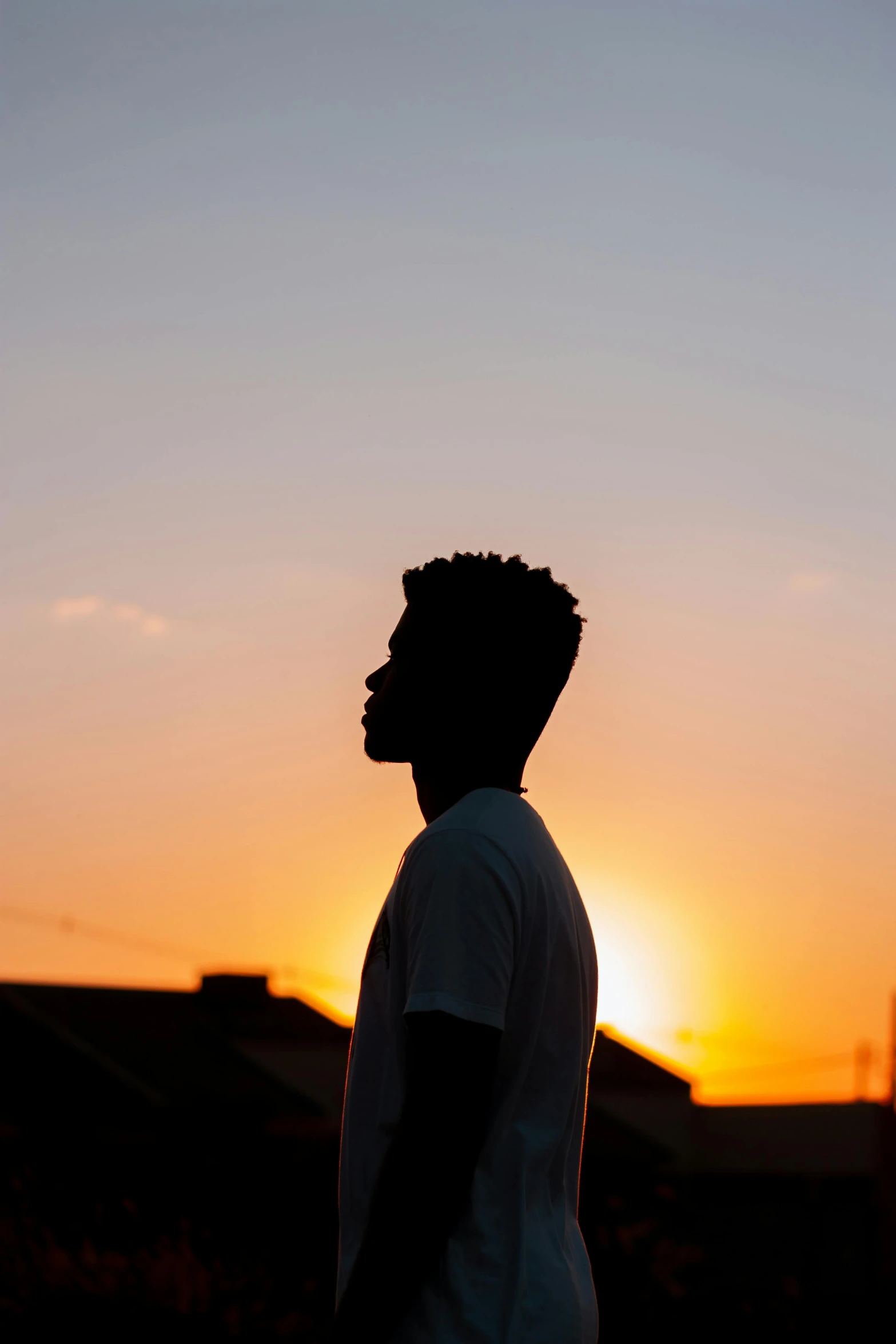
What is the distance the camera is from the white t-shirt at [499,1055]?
209 cm

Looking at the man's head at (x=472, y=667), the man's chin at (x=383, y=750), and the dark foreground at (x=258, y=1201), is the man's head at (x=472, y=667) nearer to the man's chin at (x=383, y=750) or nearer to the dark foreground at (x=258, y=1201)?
the man's chin at (x=383, y=750)

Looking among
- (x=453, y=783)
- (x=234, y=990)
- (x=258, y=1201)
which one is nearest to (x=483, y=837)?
(x=453, y=783)

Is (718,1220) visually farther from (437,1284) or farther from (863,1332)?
(437,1284)

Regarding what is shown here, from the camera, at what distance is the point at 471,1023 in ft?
6.82

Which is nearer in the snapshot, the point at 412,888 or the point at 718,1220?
the point at 412,888

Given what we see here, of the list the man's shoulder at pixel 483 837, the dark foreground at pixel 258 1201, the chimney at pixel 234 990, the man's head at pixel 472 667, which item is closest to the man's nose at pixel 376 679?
the man's head at pixel 472 667

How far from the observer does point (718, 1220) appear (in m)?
33.1

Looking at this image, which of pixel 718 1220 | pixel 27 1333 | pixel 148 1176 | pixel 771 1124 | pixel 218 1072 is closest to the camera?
pixel 27 1333

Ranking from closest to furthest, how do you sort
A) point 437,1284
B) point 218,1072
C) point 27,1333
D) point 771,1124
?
point 437,1284, point 27,1333, point 218,1072, point 771,1124

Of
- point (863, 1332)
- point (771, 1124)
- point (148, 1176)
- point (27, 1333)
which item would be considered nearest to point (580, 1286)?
point (27, 1333)

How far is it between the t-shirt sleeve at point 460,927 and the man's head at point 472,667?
0.31m

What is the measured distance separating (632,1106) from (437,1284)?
3781cm

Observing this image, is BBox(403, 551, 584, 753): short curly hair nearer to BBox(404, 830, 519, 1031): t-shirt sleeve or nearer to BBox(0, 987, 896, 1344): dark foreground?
BBox(404, 830, 519, 1031): t-shirt sleeve

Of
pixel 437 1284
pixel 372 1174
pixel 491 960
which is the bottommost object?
pixel 437 1284
